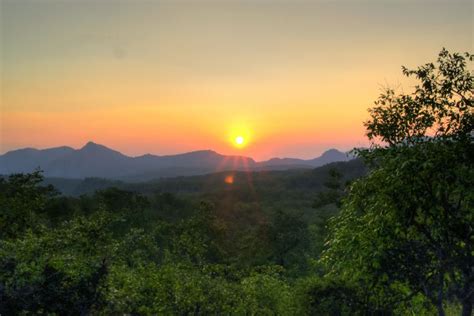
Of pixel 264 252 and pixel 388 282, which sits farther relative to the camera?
pixel 264 252

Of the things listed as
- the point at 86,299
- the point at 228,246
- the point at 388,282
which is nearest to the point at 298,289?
the point at 388,282

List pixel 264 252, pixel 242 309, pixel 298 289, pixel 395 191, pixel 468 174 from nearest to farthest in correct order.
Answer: pixel 468 174 < pixel 395 191 < pixel 242 309 < pixel 298 289 < pixel 264 252

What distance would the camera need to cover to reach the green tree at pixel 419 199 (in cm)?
1480

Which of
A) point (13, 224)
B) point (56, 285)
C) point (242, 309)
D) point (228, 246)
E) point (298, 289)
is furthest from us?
point (228, 246)

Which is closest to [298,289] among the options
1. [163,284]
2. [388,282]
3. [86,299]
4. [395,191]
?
[163,284]

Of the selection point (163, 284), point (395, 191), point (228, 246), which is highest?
point (395, 191)

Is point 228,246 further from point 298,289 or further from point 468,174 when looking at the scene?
point 468,174

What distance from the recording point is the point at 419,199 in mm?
15594

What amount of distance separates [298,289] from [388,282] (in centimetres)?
1566

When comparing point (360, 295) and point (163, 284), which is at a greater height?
point (163, 284)

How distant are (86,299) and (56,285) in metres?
1.82

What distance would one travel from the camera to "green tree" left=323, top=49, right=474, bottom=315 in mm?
14805

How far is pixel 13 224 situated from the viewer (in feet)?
142

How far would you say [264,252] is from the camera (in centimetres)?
6775
